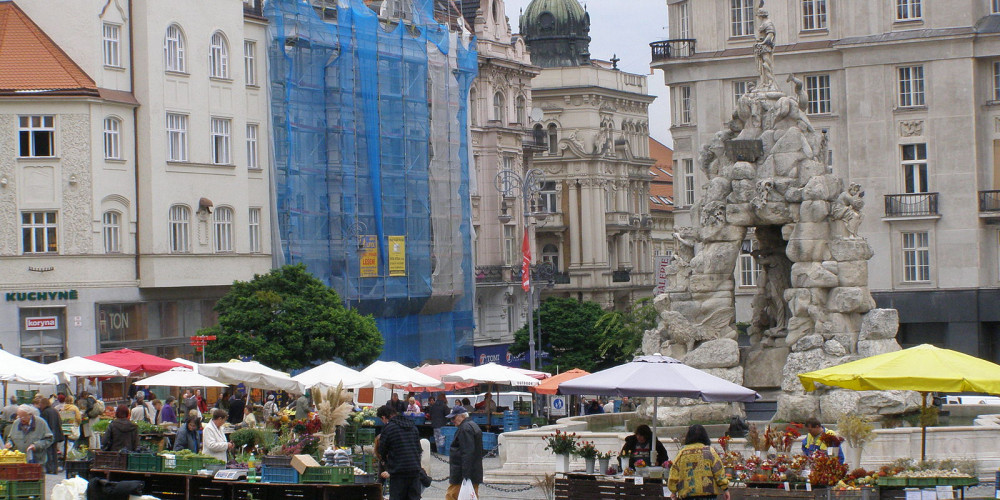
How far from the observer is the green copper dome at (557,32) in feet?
Answer: 318

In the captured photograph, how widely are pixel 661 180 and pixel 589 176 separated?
16.9 m

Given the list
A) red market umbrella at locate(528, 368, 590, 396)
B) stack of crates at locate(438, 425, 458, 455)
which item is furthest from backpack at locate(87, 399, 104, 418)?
red market umbrella at locate(528, 368, 590, 396)

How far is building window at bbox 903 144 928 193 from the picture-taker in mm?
55750

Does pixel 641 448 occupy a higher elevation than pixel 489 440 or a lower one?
higher

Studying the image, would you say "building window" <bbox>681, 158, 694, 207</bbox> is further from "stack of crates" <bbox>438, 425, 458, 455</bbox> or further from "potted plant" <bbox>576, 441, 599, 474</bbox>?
"potted plant" <bbox>576, 441, 599, 474</bbox>

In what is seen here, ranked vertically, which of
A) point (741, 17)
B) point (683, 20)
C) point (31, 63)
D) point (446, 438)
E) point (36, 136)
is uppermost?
point (683, 20)

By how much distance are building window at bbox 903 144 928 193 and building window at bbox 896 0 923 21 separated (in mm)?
3934

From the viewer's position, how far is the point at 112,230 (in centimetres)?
4912

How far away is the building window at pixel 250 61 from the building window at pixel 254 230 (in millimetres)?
3900

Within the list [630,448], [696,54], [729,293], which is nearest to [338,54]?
[696,54]

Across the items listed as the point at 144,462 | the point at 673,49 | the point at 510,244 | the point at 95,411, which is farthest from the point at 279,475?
the point at 510,244

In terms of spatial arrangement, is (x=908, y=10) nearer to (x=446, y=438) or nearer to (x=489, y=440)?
(x=446, y=438)

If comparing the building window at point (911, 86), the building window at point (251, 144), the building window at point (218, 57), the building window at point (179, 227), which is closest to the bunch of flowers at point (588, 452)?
the building window at point (179, 227)

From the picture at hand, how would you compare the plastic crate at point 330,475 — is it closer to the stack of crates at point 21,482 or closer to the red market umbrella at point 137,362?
the stack of crates at point 21,482
